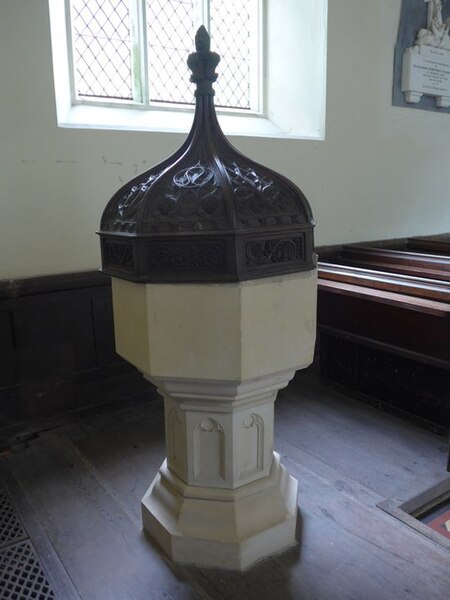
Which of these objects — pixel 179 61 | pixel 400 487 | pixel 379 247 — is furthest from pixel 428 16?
pixel 400 487

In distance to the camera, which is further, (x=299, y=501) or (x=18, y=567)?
(x=299, y=501)

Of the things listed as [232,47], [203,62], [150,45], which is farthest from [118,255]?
[232,47]

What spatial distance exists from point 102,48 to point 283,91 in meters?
1.22

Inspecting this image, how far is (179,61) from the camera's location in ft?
9.62

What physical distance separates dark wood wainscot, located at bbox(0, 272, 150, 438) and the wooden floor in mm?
143

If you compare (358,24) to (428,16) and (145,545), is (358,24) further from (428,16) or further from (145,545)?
(145,545)

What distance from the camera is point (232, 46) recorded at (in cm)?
319

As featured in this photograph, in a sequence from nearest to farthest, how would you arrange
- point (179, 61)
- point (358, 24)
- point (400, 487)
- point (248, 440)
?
point (248, 440)
point (400, 487)
point (179, 61)
point (358, 24)

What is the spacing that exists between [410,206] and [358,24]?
1.37 metres

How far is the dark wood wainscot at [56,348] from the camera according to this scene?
227 centimetres

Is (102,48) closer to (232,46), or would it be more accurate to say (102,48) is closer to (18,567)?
(232,46)

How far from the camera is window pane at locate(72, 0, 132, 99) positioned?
260 centimetres

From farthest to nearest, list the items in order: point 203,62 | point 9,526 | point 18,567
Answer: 1. point 9,526
2. point 18,567
3. point 203,62

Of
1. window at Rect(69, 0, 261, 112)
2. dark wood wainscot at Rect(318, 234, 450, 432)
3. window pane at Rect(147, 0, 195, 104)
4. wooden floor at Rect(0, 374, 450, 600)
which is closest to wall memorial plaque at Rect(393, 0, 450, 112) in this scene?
window at Rect(69, 0, 261, 112)
